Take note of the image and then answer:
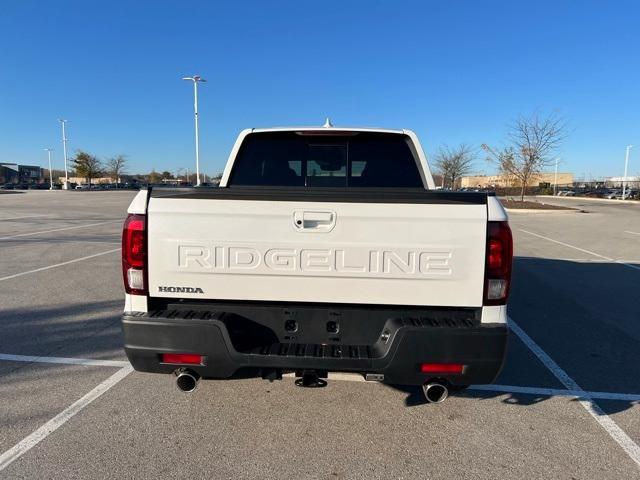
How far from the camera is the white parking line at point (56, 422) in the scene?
2.67 m

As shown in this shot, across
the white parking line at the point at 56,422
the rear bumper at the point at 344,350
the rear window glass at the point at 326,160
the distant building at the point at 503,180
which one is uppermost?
the distant building at the point at 503,180

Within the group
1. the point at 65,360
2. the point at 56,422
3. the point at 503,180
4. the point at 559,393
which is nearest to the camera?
the point at 56,422

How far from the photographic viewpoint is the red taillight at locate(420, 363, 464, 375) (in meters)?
2.51

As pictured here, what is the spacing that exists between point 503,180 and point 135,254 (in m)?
42.4

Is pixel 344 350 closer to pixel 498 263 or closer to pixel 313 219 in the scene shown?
pixel 313 219

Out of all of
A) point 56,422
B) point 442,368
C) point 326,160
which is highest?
point 326,160

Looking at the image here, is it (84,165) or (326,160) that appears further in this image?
(84,165)

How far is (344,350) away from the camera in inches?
103

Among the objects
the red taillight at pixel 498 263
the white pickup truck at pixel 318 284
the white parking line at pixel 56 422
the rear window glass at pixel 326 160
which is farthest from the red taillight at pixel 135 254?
the red taillight at pixel 498 263

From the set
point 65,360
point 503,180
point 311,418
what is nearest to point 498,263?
point 311,418

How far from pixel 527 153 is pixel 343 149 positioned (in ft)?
99.2

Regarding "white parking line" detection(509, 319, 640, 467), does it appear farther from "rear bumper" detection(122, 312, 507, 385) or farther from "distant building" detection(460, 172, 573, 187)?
"distant building" detection(460, 172, 573, 187)

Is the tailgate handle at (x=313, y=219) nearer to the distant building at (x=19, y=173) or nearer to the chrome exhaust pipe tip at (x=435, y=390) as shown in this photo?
the chrome exhaust pipe tip at (x=435, y=390)

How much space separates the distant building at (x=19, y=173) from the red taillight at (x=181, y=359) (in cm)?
12970
